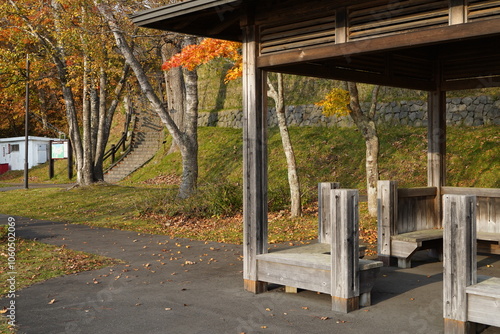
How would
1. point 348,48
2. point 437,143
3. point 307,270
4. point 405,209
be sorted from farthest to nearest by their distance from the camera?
point 437,143 < point 405,209 < point 307,270 < point 348,48

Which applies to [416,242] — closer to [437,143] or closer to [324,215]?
[324,215]

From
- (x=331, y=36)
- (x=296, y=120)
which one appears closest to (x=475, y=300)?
(x=331, y=36)

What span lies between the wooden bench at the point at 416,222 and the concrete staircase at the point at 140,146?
77.6 ft

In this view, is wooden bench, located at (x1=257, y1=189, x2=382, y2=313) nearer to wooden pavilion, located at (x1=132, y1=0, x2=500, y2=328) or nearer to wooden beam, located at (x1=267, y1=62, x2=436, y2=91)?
wooden pavilion, located at (x1=132, y1=0, x2=500, y2=328)

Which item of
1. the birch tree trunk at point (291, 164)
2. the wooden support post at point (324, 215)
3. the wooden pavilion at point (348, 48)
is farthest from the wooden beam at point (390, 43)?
the birch tree trunk at point (291, 164)

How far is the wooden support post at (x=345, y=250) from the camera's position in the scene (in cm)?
672

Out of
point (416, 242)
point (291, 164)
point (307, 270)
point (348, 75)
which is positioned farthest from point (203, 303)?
point (291, 164)

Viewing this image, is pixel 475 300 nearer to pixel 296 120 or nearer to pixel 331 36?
pixel 331 36

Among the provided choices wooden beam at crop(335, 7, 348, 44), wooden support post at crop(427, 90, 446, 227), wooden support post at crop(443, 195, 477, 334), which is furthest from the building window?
wooden support post at crop(443, 195, 477, 334)

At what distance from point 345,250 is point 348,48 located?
2.38 m

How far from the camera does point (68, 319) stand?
666 cm

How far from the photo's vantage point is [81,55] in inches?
988

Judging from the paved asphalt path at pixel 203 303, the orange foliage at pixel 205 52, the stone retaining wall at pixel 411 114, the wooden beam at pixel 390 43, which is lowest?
the paved asphalt path at pixel 203 303

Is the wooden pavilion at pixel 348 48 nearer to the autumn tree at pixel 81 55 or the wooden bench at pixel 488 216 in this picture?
the wooden bench at pixel 488 216
